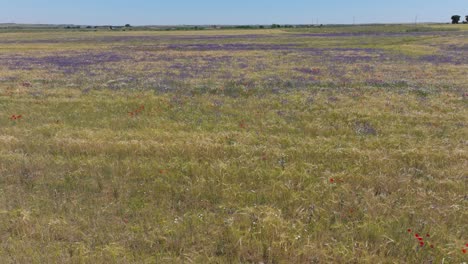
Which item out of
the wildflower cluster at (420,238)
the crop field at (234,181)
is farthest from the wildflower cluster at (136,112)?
the wildflower cluster at (420,238)

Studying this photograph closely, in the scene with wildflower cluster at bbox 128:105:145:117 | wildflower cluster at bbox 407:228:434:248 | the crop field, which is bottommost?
wildflower cluster at bbox 407:228:434:248

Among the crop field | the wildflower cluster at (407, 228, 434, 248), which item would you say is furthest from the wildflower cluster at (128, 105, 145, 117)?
the wildflower cluster at (407, 228, 434, 248)

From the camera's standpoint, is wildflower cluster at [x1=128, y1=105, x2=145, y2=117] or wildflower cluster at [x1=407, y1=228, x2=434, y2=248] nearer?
wildflower cluster at [x1=407, y1=228, x2=434, y2=248]

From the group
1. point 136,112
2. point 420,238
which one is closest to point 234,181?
point 420,238

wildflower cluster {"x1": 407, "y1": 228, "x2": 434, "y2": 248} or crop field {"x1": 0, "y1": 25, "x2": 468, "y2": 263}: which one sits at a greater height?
crop field {"x1": 0, "y1": 25, "x2": 468, "y2": 263}

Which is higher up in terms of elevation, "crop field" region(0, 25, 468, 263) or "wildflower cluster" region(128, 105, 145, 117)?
"wildflower cluster" region(128, 105, 145, 117)

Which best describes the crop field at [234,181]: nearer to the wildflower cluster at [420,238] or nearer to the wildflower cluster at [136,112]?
the wildflower cluster at [420,238]

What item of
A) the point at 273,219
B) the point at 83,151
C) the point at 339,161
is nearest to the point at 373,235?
the point at 273,219

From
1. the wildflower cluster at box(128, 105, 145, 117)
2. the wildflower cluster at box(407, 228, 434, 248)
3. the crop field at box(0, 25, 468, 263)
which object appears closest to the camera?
the wildflower cluster at box(407, 228, 434, 248)

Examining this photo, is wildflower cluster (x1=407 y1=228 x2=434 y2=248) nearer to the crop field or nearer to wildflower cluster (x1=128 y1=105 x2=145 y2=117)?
the crop field

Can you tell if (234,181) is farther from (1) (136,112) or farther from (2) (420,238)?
(1) (136,112)

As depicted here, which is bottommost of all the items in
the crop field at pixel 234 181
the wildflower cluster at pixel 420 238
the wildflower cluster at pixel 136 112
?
the wildflower cluster at pixel 420 238

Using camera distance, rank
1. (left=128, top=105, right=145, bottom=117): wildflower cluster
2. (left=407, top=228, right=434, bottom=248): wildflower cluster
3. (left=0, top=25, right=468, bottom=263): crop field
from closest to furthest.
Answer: (left=407, top=228, right=434, bottom=248): wildflower cluster
(left=0, top=25, right=468, bottom=263): crop field
(left=128, top=105, right=145, bottom=117): wildflower cluster

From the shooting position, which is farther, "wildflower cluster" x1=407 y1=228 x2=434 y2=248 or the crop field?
the crop field
